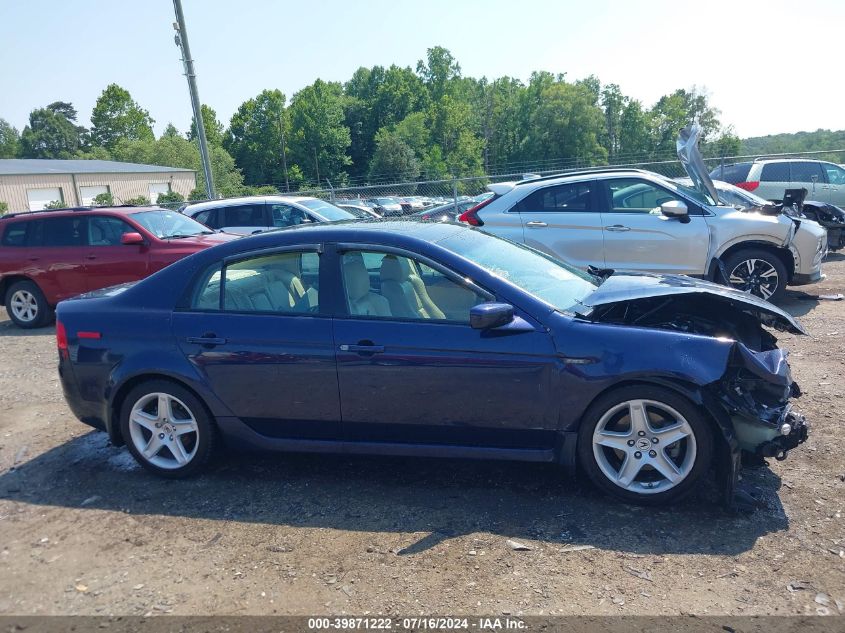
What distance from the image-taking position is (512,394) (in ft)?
12.6

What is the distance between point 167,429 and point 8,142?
138456mm

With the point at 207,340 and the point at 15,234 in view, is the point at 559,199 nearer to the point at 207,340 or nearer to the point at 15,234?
the point at 207,340

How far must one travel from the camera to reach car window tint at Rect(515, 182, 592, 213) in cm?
900

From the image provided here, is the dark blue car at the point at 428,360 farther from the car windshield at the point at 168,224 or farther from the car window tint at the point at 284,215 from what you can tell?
the car window tint at the point at 284,215

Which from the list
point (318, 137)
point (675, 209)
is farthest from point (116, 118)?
point (675, 209)

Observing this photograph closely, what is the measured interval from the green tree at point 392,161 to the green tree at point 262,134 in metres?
13.8

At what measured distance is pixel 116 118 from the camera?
99438 mm

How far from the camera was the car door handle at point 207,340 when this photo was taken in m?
4.28

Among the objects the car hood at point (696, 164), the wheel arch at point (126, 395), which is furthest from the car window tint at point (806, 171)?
the wheel arch at point (126, 395)

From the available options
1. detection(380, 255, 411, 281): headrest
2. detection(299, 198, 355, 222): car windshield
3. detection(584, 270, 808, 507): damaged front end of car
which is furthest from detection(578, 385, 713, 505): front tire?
A: detection(299, 198, 355, 222): car windshield

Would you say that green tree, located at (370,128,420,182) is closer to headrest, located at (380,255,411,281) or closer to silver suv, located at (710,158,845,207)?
silver suv, located at (710,158,845,207)

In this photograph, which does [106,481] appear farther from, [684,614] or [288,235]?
[684,614]

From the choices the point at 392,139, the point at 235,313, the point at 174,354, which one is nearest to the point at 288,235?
the point at 235,313

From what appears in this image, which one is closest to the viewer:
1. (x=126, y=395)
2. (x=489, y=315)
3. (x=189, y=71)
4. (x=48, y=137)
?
(x=489, y=315)
